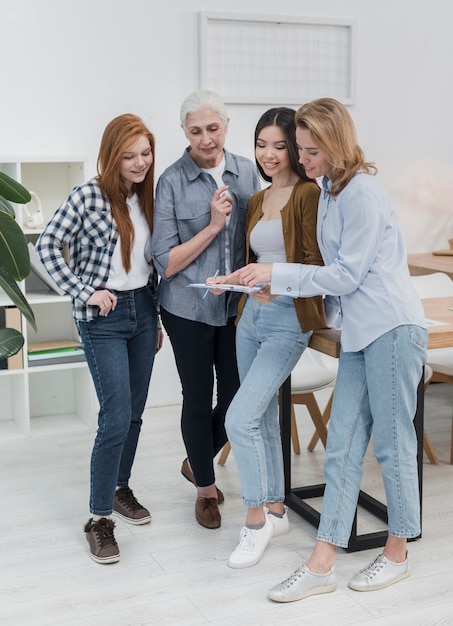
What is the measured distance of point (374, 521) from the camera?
3.03 meters

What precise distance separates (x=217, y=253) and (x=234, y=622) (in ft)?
3.67

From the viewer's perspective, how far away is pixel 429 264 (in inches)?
177

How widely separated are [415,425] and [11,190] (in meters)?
1.56

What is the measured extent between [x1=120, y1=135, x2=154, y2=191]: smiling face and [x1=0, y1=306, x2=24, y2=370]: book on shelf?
146cm

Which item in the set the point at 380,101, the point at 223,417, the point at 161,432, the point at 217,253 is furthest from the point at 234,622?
the point at 380,101

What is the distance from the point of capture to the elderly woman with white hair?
268cm

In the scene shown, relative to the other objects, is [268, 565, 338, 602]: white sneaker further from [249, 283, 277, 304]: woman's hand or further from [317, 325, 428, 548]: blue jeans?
[249, 283, 277, 304]: woman's hand

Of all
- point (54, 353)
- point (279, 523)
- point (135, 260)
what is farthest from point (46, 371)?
point (279, 523)

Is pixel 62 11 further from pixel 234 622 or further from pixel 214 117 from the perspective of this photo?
pixel 234 622

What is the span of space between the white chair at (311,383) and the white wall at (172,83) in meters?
1.12

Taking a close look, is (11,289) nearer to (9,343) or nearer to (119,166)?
(9,343)

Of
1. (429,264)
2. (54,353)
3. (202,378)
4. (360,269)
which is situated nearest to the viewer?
(360,269)

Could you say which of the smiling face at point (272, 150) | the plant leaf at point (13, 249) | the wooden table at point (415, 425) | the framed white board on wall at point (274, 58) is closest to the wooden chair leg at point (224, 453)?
the wooden table at point (415, 425)

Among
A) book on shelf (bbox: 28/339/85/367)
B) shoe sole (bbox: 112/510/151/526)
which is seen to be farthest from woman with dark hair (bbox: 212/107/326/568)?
book on shelf (bbox: 28/339/85/367)
